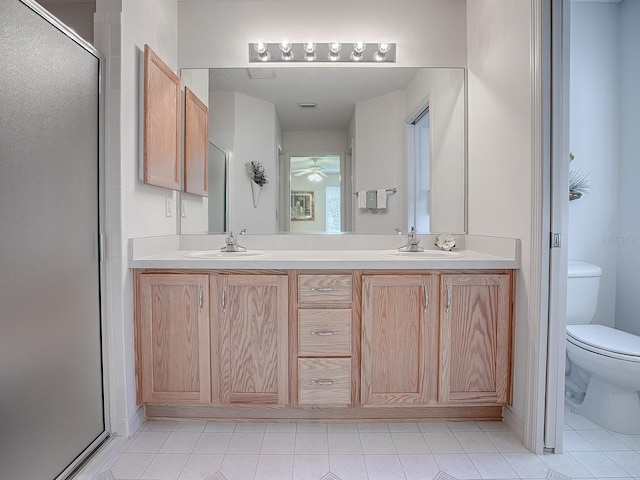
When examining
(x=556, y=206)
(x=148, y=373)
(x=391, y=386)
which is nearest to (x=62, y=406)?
→ (x=148, y=373)

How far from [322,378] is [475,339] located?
768 millimetres

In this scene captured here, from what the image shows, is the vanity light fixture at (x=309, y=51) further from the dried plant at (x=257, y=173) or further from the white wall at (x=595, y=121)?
the white wall at (x=595, y=121)

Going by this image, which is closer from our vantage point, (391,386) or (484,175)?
(391,386)

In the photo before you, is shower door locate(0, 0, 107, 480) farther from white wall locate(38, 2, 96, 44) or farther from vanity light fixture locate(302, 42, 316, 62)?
vanity light fixture locate(302, 42, 316, 62)

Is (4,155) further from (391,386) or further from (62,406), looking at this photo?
(391,386)

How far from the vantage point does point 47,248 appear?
1.36 m

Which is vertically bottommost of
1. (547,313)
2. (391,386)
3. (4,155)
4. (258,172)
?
(391,386)

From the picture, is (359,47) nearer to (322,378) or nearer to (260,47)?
(260,47)

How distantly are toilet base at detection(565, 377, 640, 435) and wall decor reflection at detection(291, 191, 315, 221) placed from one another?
70.6 inches

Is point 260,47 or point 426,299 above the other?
point 260,47

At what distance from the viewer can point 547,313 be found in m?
1.65

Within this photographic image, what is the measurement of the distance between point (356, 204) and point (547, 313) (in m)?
1.21

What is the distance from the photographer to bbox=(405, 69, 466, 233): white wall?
2.37m

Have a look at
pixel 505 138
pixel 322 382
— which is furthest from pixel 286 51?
pixel 322 382
